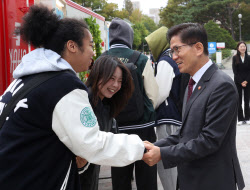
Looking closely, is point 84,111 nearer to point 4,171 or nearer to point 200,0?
point 4,171

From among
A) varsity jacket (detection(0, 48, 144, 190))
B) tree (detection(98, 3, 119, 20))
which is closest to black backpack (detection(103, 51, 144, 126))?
varsity jacket (detection(0, 48, 144, 190))

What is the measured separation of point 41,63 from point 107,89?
3.61 feet

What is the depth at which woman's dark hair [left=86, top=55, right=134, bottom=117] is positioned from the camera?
2.91 m

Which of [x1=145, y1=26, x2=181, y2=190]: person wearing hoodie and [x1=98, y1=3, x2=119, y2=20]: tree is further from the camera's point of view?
[x1=98, y1=3, x2=119, y2=20]: tree

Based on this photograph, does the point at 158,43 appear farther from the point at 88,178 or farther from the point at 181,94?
the point at 88,178

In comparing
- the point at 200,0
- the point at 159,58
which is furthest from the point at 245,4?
the point at 159,58

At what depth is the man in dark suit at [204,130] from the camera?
85.0 inches

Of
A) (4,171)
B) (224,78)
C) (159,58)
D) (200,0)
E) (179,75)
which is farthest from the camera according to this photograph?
(200,0)

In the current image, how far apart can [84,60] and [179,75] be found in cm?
211

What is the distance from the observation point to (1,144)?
1831 mm

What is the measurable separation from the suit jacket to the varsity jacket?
66cm

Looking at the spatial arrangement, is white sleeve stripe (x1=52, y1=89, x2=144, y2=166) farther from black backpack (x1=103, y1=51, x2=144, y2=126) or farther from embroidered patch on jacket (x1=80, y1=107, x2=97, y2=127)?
black backpack (x1=103, y1=51, x2=144, y2=126)

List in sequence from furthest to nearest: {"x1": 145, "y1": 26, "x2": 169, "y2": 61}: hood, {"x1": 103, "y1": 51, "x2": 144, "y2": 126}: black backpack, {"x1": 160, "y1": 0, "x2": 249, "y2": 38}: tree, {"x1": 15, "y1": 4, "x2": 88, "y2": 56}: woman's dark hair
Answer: {"x1": 160, "y1": 0, "x2": 249, "y2": 38}: tree < {"x1": 145, "y1": 26, "x2": 169, "y2": 61}: hood < {"x1": 103, "y1": 51, "x2": 144, "y2": 126}: black backpack < {"x1": 15, "y1": 4, "x2": 88, "y2": 56}: woman's dark hair

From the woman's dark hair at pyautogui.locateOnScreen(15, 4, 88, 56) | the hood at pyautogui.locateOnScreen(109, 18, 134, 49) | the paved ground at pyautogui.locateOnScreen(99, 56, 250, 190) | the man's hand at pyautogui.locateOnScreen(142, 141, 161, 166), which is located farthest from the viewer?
the paved ground at pyautogui.locateOnScreen(99, 56, 250, 190)
